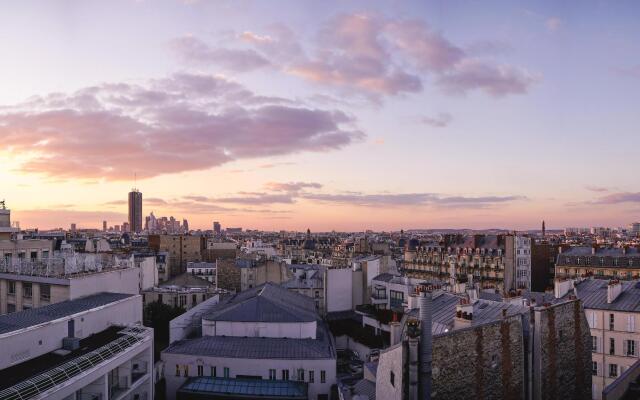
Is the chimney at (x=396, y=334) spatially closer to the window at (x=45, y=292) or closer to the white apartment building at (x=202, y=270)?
the window at (x=45, y=292)

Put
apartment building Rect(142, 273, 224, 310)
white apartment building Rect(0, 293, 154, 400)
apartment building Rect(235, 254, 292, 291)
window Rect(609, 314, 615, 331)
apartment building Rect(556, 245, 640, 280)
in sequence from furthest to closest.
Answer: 1. apartment building Rect(556, 245, 640, 280)
2. apartment building Rect(235, 254, 292, 291)
3. apartment building Rect(142, 273, 224, 310)
4. window Rect(609, 314, 615, 331)
5. white apartment building Rect(0, 293, 154, 400)

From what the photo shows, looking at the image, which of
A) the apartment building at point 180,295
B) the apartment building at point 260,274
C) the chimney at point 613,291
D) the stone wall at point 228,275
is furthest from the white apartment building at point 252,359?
the stone wall at point 228,275

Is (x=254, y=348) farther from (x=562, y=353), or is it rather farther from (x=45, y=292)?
(x=562, y=353)

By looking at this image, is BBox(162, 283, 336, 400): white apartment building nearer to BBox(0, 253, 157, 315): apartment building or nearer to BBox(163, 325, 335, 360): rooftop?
BBox(163, 325, 335, 360): rooftop

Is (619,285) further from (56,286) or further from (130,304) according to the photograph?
(56,286)

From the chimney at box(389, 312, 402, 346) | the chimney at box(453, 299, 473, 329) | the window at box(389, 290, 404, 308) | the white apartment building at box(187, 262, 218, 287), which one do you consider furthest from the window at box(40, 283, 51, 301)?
the white apartment building at box(187, 262, 218, 287)

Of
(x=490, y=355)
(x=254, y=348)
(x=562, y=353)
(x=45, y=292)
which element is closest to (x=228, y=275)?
(x=254, y=348)

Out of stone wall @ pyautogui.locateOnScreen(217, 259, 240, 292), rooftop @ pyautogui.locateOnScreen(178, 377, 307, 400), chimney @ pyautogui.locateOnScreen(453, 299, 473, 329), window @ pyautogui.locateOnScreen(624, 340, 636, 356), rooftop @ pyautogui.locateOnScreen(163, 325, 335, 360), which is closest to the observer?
chimney @ pyautogui.locateOnScreen(453, 299, 473, 329)
